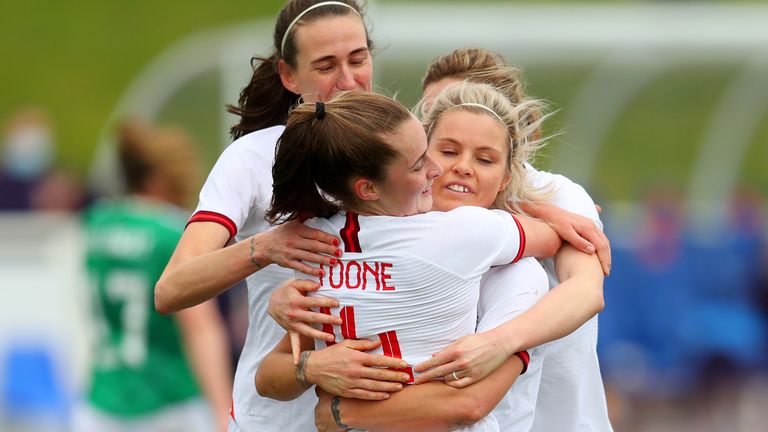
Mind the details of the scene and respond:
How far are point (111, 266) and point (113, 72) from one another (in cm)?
2017

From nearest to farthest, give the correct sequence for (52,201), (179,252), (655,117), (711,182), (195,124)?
(179,252)
(52,201)
(195,124)
(711,182)
(655,117)

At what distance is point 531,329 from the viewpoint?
316 cm

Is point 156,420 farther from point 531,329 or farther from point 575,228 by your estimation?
point 531,329

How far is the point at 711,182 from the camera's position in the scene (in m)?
17.6

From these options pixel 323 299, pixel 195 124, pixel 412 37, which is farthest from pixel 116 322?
pixel 195 124

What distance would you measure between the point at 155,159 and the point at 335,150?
372cm

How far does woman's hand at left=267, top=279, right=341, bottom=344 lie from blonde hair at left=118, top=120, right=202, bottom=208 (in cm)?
352

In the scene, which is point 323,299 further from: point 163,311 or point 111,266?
point 111,266

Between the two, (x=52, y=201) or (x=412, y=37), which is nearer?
(x=412, y=37)

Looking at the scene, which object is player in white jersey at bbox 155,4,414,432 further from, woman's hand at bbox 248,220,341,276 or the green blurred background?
the green blurred background

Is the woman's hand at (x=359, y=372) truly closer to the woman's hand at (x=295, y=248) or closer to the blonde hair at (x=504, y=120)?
the woman's hand at (x=295, y=248)

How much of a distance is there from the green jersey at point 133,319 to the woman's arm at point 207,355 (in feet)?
0.44

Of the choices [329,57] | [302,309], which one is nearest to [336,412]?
[302,309]

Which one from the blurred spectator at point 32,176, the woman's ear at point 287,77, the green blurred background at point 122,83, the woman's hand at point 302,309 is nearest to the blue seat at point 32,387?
the blurred spectator at point 32,176
